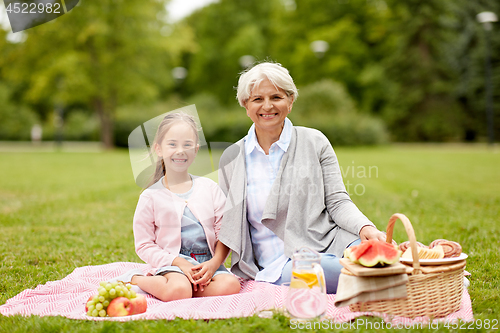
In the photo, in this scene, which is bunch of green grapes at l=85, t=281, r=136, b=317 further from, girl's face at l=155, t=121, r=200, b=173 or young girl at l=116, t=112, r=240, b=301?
girl's face at l=155, t=121, r=200, b=173

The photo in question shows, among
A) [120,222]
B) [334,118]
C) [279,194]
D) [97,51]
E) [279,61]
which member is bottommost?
[334,118]

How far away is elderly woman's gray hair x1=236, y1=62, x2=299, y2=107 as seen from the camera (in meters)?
3.34

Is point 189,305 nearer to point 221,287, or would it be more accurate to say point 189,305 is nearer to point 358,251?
point 221,287

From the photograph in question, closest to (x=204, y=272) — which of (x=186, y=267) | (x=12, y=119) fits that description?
(x=186, y=267)

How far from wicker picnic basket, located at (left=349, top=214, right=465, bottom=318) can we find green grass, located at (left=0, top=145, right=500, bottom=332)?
0.27m

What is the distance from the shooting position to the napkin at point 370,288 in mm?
2723

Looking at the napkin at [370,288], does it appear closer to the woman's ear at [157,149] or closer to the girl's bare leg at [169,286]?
the girl's bare leg at [169,286]

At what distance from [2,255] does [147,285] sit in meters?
2.37

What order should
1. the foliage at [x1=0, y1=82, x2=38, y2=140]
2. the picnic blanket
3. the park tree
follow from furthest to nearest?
the foliage at [x1=0, y1=82, x2=38, y2=140]
the park tree
the picnic blanket

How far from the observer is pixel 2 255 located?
483 centimetres

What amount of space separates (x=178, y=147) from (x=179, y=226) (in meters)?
0.60

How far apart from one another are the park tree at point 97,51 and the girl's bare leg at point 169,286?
21748 mm

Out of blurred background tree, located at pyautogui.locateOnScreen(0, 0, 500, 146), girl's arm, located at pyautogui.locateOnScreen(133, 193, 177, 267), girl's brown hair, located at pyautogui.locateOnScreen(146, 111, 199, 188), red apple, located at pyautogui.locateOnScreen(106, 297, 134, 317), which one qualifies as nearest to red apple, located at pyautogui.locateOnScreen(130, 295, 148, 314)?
red apple, located at pyautogui.locateOnScreen(106, 297, 134, 317)

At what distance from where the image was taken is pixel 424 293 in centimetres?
280
